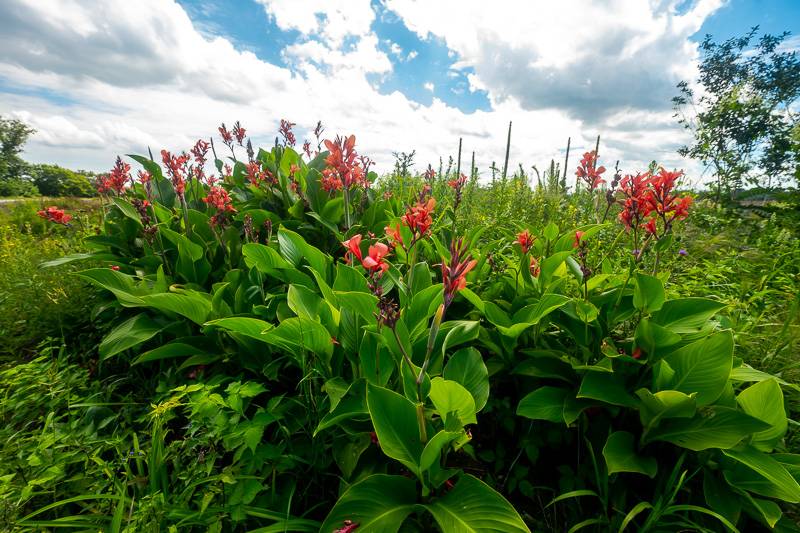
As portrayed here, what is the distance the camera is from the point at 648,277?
61.3 inches

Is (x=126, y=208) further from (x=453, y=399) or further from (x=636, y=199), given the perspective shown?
(x=636, y=199)

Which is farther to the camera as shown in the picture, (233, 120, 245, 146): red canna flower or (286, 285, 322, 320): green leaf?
(233, 120, 245, 146): red canna flower

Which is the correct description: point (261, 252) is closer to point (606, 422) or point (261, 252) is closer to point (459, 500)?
point (459, 500)

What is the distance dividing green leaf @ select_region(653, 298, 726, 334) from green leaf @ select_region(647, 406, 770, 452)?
1.28 feet

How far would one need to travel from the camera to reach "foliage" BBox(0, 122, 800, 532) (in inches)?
50.1

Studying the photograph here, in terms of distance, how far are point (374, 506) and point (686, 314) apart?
166 cm

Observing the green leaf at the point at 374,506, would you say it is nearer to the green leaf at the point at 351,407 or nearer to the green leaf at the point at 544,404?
the green leaf at the point at 351,407

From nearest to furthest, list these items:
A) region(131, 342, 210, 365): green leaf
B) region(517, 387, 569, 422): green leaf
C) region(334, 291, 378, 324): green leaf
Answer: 1. region(334, 291, 378, 324): green leaf
2. region(517, 387, 569, 422): green leaf
3. region(131, 342, 210, 365): green leaf

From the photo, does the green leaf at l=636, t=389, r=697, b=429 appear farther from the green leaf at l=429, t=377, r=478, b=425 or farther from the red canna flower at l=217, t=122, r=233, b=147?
the red canna flower at l=217, t=122, r=233, b=147

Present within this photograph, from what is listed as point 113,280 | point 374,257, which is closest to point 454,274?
point 374,257

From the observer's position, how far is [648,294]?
163 cm

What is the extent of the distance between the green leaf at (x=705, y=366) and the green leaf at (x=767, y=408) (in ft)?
0.37

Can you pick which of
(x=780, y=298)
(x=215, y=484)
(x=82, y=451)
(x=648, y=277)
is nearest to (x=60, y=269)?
(x=82, y=451)

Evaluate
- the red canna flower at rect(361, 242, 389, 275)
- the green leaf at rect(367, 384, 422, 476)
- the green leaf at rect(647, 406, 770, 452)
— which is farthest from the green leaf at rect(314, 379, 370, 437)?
the green leaf at rect(647, 406, 770, 452)
